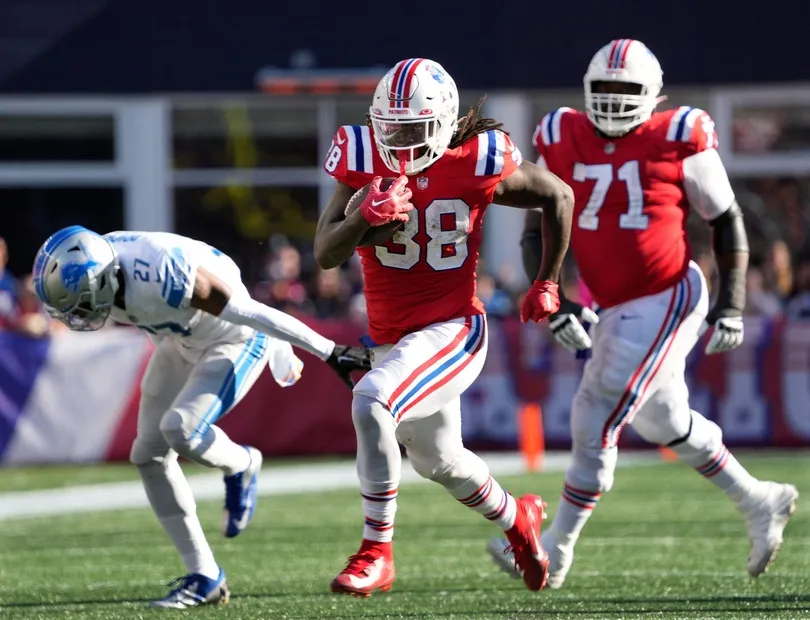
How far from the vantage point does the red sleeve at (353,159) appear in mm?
5055

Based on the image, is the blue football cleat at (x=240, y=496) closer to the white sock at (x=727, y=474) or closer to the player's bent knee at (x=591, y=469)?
the player's bent knee at (x=591, y=469)

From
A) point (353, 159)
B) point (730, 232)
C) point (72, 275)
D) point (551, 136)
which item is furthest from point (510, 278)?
point (72, 275)

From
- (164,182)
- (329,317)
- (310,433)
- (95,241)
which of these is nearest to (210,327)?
(95,241)

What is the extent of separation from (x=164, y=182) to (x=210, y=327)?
35.0 feet

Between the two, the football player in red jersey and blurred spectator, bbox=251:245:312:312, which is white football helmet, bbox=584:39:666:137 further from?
blurred spectator, bbox=251:245:312:312

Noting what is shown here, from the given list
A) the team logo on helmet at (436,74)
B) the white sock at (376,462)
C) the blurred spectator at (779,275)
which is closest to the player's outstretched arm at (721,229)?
the team logo on helmet at (436,74)

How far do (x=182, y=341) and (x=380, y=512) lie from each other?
120 centimetres

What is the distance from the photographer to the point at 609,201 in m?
5.92

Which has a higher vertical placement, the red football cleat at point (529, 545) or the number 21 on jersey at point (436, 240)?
the number 21 on jersey at point (436, 240)

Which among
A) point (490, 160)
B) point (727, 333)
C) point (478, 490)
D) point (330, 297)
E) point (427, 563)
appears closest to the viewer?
point (490, 160)

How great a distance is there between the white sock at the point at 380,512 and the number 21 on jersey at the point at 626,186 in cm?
156

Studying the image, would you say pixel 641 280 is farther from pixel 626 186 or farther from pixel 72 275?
pixel 72 275

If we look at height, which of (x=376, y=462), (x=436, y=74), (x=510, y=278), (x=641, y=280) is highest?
(x=436, y=74)

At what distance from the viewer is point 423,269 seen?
5.16 m
